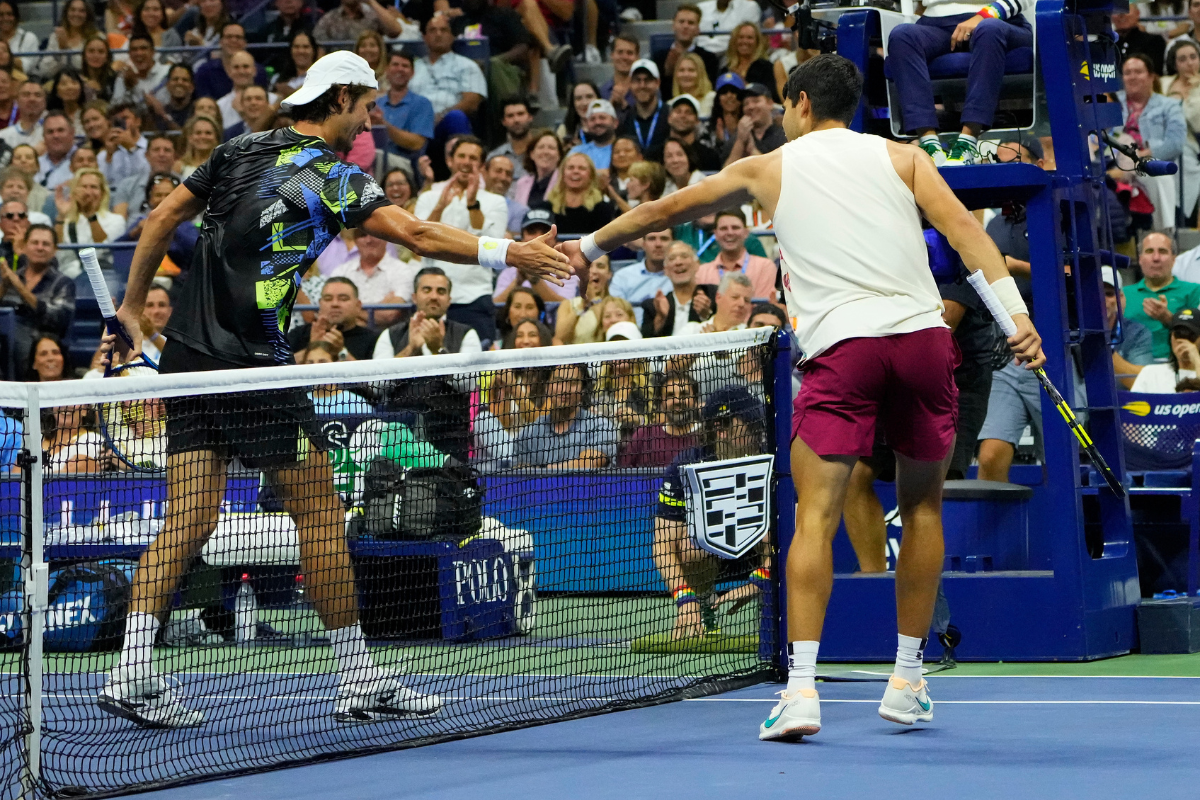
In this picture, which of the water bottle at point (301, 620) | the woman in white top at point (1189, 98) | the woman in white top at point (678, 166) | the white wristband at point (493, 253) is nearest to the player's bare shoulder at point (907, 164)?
the white wristband at point (493, 253)

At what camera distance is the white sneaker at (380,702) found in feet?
17.2

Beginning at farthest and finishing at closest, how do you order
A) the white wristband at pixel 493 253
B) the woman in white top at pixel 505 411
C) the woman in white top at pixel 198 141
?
1. the woman in white top at pixel 198 141
2. the woman in white top at pixel 505 411
3. the white wristband at pixel 493 253

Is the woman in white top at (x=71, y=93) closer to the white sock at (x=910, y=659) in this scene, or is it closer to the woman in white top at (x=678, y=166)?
the woman in white top at (x=678, y=166)

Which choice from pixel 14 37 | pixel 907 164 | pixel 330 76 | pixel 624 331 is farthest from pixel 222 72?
pixel 907 164

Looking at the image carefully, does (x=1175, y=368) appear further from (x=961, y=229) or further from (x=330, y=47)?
(x=330, y=47)

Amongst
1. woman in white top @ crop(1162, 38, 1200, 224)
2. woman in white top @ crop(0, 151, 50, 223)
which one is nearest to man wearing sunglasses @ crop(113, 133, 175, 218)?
woman in white top @ crop(0, 151, 50, 223)

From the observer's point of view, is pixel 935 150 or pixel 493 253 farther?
pixel 935 150

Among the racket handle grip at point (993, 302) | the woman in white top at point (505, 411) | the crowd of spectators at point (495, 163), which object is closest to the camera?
the racket handle grip at point (993, 302)

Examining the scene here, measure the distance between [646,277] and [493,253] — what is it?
6.43 metres

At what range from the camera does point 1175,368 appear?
970 centimetres

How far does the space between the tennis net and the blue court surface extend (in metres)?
0.22

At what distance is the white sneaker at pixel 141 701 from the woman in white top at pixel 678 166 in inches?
300

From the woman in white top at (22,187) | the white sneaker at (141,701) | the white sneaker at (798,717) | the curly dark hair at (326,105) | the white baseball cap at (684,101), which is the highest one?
the white baseball cap at (684,101)

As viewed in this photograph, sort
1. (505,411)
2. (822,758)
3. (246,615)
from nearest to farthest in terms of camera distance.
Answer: (822,758), (246,615), (505,411)
